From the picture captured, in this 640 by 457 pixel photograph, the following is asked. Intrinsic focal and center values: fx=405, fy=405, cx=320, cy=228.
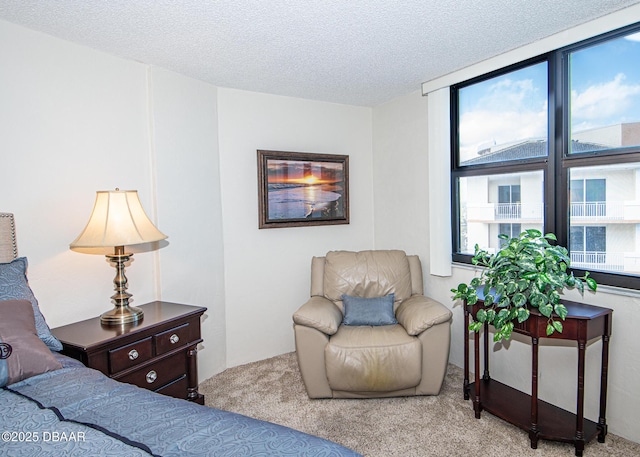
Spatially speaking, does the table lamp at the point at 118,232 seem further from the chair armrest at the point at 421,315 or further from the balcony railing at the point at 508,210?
the balcony railing at the point at 508,210

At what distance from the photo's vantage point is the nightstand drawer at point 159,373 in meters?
2.20

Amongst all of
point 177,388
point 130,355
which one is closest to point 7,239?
point 130,355

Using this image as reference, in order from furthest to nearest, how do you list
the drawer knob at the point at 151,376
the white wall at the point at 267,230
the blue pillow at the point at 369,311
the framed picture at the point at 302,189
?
the framed picture at the point at 302,189, the white wall at the point at 267,230, the blue pillow at the point at 369,311, the drawer knob at the point at 151,376

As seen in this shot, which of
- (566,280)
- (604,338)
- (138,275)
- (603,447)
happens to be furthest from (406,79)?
(603,447)

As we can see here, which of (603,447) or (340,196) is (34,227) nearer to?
(340,196)

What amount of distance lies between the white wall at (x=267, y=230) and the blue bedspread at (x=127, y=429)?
84.2 inches

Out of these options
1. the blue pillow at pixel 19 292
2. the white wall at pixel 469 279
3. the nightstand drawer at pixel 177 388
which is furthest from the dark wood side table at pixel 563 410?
the blue pillow at pixel 19 292

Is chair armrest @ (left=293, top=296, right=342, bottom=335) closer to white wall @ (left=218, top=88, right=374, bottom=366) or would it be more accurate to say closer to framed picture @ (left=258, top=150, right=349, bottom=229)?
white wall @ (left=218, top=88, right=374, bottom=366)

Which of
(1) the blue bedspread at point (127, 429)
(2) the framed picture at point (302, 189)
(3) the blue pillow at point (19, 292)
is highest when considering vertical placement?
(2) the framed picture at point (302, 189)

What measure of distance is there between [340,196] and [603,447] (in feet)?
8.94

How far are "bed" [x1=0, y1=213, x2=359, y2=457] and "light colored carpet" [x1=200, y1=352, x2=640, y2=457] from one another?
4.41 feet

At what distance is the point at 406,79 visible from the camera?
10.8 feet

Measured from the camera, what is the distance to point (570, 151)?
259cm

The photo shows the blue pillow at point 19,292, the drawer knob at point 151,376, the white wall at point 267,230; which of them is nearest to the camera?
the blue pillow at point 19,292
